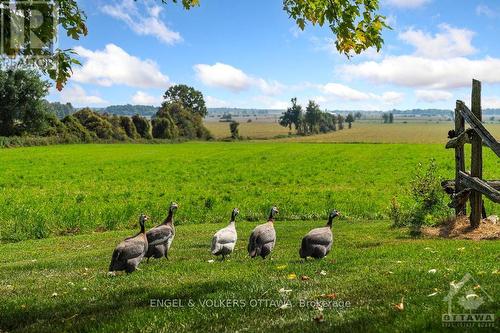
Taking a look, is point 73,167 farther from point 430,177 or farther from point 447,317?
point 447,317

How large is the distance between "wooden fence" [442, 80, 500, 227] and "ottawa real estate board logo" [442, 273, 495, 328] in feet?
29.0

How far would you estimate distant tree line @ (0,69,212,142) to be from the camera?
97875 millimetres

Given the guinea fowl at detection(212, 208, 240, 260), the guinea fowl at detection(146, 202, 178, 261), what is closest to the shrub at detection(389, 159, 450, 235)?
the guinea fowl at detection(212, 208, 240, 260)

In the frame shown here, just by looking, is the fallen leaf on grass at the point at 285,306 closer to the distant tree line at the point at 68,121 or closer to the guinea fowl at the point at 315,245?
the guinea fowl at the point at 315,245

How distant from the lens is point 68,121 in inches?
4737

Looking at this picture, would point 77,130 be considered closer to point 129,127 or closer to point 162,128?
point 129,127

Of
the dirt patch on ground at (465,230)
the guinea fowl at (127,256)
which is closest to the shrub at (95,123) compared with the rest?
the dirt patch on ground at (465,230)

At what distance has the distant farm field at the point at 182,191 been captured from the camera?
25891 mm

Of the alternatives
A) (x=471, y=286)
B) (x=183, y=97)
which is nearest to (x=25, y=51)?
(x=471, y=286)

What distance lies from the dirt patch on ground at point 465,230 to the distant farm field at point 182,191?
6778mm

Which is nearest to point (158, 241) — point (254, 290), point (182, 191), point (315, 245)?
point (315, 245)

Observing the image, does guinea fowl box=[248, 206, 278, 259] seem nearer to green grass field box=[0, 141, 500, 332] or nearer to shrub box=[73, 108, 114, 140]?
green grass field box=[0, 141, 500, 332]

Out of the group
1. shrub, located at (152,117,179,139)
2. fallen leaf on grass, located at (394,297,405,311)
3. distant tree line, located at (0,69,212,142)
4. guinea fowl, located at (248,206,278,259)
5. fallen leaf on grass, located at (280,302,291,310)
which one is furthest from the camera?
shrub, located at (152,117,179,139)

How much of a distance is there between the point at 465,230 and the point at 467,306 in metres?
11.5
